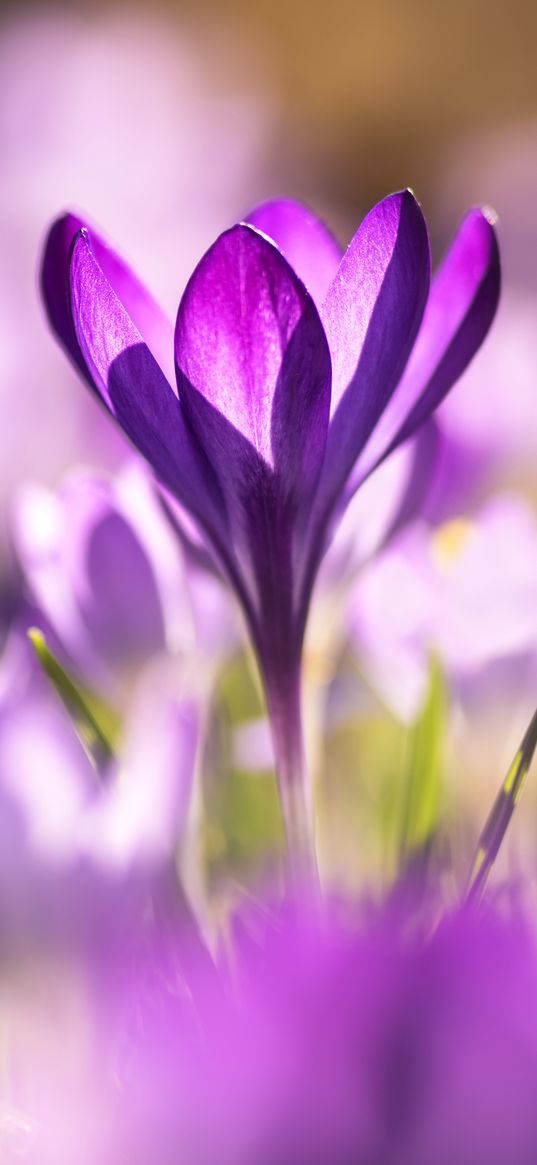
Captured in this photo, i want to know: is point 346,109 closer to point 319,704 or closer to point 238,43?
point 238,43

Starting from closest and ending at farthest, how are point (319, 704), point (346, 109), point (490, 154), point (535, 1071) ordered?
point (535, 1071), point (319, 704), point (490, 154), point (346, 109)

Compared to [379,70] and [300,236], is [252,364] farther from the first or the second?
[379,70]

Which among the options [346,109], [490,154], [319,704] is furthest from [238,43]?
[319,704]

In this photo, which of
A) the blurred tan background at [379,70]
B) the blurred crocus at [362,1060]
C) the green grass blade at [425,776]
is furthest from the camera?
the blurred tan background at [379,70]

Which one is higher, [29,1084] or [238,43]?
[238,43]

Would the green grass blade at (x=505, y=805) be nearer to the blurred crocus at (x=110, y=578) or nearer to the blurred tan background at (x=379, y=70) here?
the blurred crocus at (x=110, y=578)

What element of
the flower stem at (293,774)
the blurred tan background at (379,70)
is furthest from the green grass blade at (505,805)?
the blurred tan background at (379,70)

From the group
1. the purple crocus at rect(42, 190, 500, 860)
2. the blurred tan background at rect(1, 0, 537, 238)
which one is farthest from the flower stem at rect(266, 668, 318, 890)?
the blurred tan background at rect(1, 0, 537, 238)
